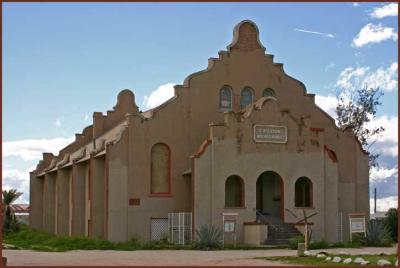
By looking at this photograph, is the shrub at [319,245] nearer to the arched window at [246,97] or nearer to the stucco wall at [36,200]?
the arched window at [246,97]

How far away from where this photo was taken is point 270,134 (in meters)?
40.7

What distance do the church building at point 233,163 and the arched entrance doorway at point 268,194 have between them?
0.06 metres

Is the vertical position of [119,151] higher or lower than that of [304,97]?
lower

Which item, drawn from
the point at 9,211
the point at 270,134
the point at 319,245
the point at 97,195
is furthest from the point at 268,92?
the point at 9,211

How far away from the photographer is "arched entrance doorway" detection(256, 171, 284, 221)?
43.4m

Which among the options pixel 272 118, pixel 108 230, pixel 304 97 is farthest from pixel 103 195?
pixel 304 97

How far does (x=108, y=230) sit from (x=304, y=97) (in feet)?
50.0

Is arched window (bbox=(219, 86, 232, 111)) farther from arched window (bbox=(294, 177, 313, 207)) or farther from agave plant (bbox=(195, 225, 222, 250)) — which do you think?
agave plant (bbox=(195, 225, 222, 250))

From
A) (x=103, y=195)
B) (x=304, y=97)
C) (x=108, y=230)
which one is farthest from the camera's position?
(x=304, y=97)

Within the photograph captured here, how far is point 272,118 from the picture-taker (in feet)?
133

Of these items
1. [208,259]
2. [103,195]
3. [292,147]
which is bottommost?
[208,259]

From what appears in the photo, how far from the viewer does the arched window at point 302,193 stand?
140 feet

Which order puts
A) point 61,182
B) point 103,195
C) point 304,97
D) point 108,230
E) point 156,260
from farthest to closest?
point 61,182
point 304,97
point 103,195
point 108,230
point 156,260

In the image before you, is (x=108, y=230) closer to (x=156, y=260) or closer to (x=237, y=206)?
(x=237, y=206)
